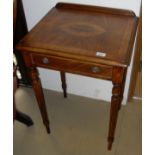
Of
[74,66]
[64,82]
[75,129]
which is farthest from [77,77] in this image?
[74,66]

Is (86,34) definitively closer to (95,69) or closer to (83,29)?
(83,29)

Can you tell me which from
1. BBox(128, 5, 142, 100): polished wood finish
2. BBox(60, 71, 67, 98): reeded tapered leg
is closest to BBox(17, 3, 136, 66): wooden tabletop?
BBox(128, 5, 142, 100): polished wood finish

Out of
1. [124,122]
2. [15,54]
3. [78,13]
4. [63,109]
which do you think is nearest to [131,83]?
[124,122]

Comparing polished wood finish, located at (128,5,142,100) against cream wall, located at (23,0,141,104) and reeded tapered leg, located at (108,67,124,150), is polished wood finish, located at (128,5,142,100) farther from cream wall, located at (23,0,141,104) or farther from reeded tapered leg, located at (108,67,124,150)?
reeded tapered leg, located at (108,67,124,150)

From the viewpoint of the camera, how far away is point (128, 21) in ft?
3.90

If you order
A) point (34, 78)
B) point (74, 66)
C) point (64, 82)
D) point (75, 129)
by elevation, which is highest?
point (74, 66)

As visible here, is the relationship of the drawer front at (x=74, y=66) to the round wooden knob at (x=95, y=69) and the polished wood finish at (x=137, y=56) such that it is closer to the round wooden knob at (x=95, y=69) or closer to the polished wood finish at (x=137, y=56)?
the round wooden knob at (x=95, y=69)

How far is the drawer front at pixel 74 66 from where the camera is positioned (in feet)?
3.29

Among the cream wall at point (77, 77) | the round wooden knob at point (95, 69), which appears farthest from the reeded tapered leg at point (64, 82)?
the round wooden knob at point (95, 69)

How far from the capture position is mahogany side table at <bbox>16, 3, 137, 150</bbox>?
3.22 feet

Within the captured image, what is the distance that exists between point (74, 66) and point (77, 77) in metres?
0.66

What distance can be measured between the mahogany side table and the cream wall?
0.06 m

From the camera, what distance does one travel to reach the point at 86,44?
104cm

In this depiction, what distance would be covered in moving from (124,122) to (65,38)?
0.85 meters
